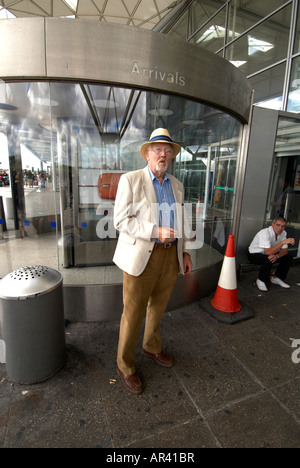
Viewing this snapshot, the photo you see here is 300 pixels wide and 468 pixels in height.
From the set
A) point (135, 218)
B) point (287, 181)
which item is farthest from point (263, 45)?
point (135, 218)

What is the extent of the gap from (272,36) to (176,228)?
9.44 meters

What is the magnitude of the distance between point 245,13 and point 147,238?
11.7 meters

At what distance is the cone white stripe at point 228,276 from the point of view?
3680 mm

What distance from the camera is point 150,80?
9.73 feet

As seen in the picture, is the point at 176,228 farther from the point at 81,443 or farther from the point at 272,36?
the point at 272,36

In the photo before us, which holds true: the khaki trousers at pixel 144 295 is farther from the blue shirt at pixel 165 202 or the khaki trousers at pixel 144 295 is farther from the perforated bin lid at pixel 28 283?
the perforated bin lid at pixel 28 283

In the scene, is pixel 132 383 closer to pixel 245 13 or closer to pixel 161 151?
pixel 161 151

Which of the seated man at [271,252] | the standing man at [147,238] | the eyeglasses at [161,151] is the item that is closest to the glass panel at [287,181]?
the seated man at [271,252]

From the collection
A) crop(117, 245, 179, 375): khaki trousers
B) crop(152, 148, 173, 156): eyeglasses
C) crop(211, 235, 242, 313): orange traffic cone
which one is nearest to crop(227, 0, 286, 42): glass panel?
crop(211, 235, 242, 313): orange traffic cone

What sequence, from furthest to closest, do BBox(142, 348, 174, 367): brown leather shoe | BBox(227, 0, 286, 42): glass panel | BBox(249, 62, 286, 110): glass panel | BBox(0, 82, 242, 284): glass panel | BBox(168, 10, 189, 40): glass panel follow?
BBox(168, 10, 189, 40): glass panel → BBox(227, 0, 286, 42): glass panel → BBox(249, 62, 286, 110): glass panel → BBox(0, 82, 242, 284): glass panel → BBox(142, 348, 174, 367): brown leather shoe

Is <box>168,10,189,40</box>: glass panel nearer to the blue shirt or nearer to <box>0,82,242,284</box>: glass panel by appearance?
<box>0,82,242,284</box>: glass panel

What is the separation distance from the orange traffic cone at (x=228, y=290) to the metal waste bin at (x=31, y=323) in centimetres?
234

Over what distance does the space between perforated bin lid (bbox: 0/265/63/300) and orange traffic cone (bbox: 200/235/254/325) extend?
2.32 m

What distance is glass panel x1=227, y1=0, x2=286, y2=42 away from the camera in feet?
26.8
